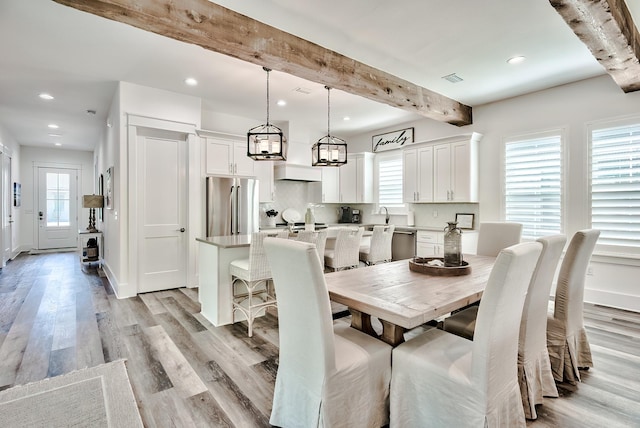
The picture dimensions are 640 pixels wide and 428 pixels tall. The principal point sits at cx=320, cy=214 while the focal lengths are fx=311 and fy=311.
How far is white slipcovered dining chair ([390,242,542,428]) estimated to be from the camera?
1390 millimetres

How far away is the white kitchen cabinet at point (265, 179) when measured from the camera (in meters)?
5.54

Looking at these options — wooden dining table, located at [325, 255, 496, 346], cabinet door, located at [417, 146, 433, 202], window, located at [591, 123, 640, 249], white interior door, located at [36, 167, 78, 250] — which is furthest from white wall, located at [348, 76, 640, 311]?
white interior door, located at [36, 167, 78, 250]

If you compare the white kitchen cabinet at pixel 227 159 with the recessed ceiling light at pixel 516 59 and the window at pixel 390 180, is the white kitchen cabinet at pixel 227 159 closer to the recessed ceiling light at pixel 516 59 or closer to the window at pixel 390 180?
the window at pixel 390 180

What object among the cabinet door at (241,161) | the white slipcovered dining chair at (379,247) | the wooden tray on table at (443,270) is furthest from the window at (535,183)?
the cabinet door at (241,161)

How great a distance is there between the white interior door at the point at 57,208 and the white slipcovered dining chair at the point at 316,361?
9.94 m

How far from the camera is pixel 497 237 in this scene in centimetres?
331

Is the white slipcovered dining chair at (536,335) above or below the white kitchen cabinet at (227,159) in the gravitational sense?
below

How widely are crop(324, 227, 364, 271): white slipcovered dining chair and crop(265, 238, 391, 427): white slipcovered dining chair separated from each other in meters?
2.12

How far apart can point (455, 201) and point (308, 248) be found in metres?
4.26

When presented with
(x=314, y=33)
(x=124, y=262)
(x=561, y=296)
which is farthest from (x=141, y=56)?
(x=561, y=296)

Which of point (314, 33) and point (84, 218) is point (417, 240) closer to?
point (314, 33)

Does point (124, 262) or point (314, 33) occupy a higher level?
point (314, 33)

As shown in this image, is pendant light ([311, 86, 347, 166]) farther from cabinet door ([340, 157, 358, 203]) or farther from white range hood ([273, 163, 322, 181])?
cabinet door ([340, 157, 358, 203])

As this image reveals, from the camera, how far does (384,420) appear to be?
173 cm
